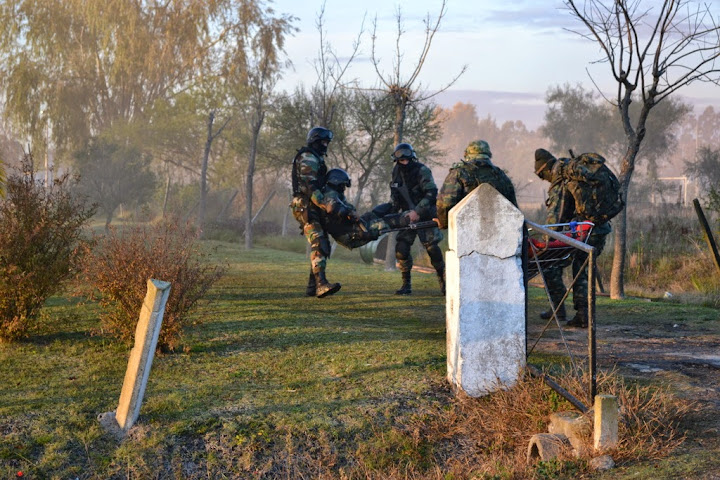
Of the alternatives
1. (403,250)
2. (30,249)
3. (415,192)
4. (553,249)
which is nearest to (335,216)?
(415,192)

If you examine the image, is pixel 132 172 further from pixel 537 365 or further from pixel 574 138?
pixel 574 138

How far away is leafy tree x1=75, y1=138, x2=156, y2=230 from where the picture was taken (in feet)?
98.3

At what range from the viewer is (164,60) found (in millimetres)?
36812

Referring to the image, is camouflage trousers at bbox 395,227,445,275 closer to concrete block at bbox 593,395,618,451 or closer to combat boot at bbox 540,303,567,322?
combat boot at bbox 540,303,567,322

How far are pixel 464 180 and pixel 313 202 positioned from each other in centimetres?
224

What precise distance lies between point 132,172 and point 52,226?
24585mm

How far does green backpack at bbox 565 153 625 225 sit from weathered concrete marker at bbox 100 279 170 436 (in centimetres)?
474

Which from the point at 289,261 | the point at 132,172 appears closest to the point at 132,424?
the point at 289,261

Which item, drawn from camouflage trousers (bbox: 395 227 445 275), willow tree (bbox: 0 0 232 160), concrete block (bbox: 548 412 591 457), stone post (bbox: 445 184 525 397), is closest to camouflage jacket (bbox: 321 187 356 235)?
camouflage trousers (bbox: 395 227 445 275)

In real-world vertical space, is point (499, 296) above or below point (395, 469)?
above

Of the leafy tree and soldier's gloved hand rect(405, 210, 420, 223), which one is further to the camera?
the leafy tree

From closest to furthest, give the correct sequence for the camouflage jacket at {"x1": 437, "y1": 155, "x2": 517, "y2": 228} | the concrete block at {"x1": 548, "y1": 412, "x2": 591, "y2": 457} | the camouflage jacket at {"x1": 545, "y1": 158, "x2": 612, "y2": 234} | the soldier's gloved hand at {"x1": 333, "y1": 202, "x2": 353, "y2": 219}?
the concrete block at {"x1": 548, "y1": 412, "x2": 591, "y2": 457}, the camouflage jacket at {"x1": 437, "y1": 155, "x2": 517, "y2": 228}, the camouflage jacket at {"x1": 545, "y1": 158, "x2": 612, "y2": 234}, the soldier's gloved hand at {"x1": 333, "y1": 202, "x2": 353, "y2": 219}

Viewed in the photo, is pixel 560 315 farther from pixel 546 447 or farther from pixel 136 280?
pixel 136 280

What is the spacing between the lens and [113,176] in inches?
1193
